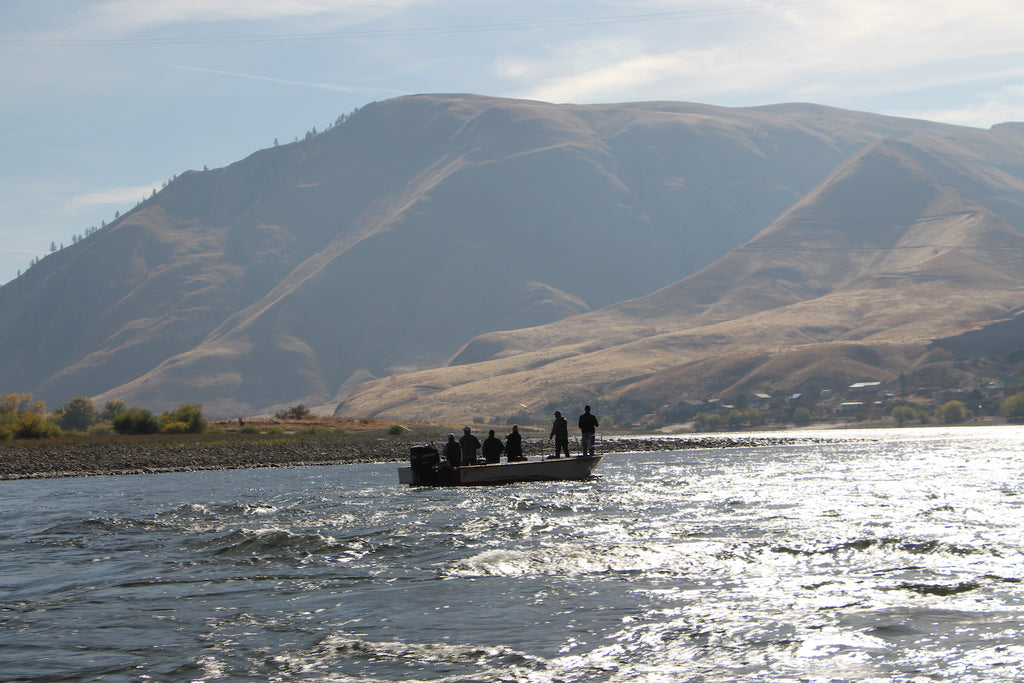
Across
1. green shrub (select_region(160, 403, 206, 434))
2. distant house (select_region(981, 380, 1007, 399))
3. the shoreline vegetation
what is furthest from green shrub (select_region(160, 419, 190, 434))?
distant house (select_region(981, 380, 1007, 399))

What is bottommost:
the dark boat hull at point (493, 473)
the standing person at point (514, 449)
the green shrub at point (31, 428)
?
the dark boat hull at point (493, 473)

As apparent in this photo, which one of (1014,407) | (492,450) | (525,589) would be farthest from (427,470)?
(1014,407)

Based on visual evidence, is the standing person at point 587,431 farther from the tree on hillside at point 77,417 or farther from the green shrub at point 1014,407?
the green shrub at point 1014,407

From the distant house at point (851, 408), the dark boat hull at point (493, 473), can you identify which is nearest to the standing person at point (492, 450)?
the dark boat hull at point (493, 473)

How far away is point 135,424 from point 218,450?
20210 mm

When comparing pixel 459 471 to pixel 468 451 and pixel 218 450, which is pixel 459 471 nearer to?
pixel 468 451

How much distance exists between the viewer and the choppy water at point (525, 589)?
1345 cm

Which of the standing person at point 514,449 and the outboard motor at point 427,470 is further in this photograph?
the standing person at point 514,449

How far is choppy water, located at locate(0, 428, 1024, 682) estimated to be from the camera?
13445 millimetres

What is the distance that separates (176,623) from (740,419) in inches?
6025

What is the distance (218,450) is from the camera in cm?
7369

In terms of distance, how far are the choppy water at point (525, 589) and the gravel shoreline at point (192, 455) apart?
88.8 ft

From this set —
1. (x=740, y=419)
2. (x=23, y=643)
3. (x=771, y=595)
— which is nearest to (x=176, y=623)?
(x=23, y=643)

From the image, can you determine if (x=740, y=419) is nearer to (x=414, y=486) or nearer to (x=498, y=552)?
(x=414, y=486)
